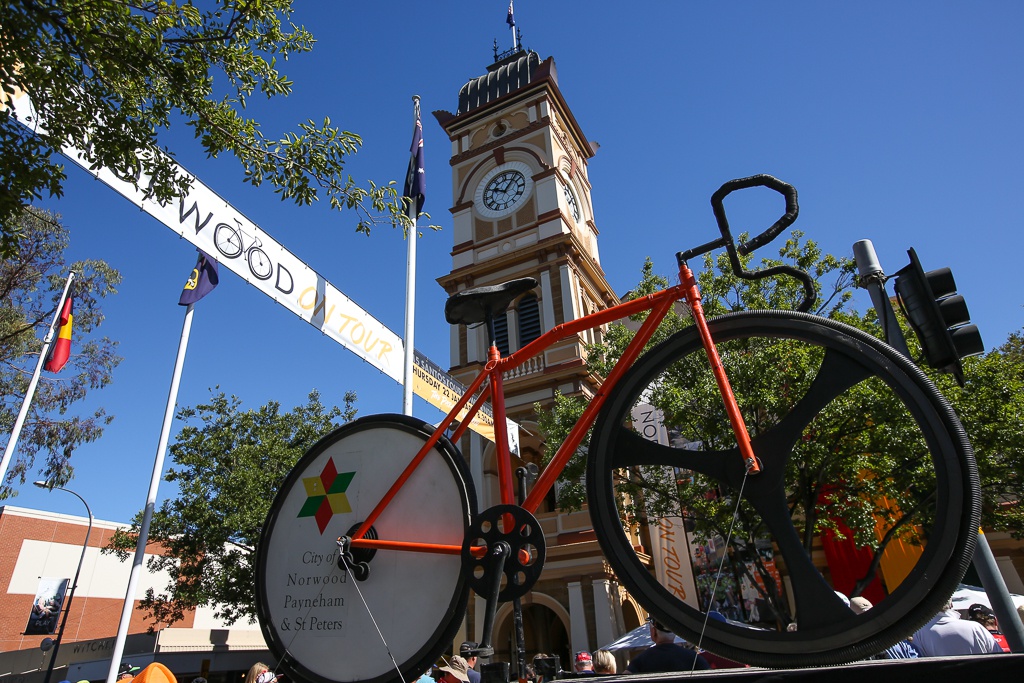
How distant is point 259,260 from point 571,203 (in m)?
19.8

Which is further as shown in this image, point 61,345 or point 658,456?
point 61,345

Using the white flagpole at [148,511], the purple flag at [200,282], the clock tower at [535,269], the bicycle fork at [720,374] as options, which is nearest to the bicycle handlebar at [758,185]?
the bicycle fork at [720,374]

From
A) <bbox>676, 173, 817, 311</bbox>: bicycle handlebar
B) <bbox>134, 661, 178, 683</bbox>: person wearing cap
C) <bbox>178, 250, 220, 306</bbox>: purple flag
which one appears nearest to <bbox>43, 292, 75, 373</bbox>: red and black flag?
<bbox>178, 250, 220, 306</bbox>: purple flag

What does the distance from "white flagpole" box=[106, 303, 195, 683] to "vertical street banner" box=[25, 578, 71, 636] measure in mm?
31691

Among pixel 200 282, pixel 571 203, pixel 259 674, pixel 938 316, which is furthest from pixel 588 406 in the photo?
pixel 571 203

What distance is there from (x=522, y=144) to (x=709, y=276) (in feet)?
40.2

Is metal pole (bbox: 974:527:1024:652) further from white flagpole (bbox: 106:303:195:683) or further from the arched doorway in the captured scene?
the arched doorway

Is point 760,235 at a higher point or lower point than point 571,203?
lower

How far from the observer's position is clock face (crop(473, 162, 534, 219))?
23.8 meters

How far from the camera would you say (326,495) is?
2.57 metres

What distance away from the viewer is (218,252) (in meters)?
5.79

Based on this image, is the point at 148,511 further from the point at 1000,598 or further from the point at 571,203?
the point at 571,203

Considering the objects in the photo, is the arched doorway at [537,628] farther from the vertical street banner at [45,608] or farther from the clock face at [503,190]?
the vertical street banner at [45,608]

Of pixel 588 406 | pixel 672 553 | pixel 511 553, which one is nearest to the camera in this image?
pixel 511 553
